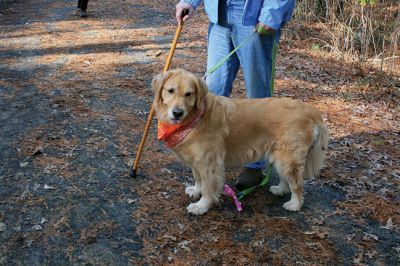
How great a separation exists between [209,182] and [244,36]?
4.88 feet

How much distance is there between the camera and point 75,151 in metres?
5.11

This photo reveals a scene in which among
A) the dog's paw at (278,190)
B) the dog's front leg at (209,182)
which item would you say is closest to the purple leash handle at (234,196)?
the dog's front leg at (209,182)

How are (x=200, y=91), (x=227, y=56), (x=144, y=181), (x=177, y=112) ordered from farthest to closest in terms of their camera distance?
(x=144, y=181) < (x=227, y=56) < (x=200, y=91) < (x=177, y=112)

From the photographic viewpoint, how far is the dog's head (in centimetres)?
359

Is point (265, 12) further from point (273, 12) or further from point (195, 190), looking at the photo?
point (195, 190)

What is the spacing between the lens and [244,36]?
387 centimetres

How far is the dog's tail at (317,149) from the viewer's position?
3.99 metres

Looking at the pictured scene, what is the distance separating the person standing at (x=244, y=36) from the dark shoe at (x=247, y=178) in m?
0.87

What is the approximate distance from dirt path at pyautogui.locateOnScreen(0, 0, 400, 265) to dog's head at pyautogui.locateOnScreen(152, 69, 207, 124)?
1.10 m

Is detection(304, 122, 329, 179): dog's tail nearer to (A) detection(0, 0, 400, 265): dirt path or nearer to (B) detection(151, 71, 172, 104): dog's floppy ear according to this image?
(A) detection(0, 0, 400, 265): dirt path

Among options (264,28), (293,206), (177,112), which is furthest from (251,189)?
(264,28)

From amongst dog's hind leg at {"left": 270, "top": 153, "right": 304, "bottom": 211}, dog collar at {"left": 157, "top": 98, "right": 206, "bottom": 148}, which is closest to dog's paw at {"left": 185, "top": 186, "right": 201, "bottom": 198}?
dog collar at {"left": 157, "top": 98, "right": 206, "bottom": 148}

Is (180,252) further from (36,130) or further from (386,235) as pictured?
(36,130)

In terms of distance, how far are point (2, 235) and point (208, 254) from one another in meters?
1.86
